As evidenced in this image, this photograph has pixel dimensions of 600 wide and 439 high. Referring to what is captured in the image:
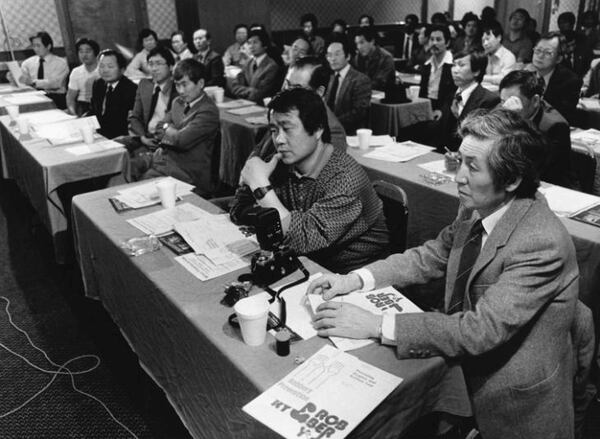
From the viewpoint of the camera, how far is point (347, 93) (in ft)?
15.5

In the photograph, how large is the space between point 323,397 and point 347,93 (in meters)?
3.90

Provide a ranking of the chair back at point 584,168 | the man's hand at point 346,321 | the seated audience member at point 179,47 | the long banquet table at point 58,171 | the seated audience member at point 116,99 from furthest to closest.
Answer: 1. the seated audience member at point 179,47
2. the seated audience member at point 116,99
3. the long banquet table at point 58,171
4. the chair back at point 584,168
5. the man's hand at point 346,321

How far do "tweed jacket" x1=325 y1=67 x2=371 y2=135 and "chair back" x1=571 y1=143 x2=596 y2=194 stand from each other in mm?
1991

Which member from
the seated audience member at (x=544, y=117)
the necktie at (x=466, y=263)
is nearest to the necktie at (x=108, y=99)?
the seated audience member at (x=544, y=117)

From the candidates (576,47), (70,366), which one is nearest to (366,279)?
(70,366)

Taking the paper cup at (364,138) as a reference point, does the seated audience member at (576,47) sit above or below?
above

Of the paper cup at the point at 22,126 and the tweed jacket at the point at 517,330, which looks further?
the paper cup at the point at 22,126

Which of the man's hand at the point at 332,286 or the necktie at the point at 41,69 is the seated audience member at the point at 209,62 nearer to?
the necktie at the point at 41,69

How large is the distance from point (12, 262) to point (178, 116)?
151 cm

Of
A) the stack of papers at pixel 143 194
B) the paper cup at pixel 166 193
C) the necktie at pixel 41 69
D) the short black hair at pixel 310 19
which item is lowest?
the stack of papers at pixel 143 194

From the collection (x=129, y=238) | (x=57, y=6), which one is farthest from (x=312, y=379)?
(x=57, y=6)

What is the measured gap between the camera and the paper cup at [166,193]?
90.7 inches

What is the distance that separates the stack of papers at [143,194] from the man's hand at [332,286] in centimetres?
114

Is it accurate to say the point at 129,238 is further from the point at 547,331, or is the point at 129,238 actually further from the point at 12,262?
the point at 12,262
